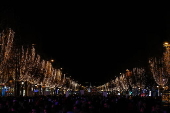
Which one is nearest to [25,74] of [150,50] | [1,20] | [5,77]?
[5,77]

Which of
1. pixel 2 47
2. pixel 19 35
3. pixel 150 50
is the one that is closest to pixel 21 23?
pixel 19 35

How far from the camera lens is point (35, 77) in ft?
221

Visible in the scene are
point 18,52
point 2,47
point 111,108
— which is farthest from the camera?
point 18,52

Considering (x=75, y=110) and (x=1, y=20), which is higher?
(x=1, y=20)

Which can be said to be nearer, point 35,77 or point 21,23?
point 21,23

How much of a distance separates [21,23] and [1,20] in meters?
13.2

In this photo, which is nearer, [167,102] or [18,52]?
[167,102]

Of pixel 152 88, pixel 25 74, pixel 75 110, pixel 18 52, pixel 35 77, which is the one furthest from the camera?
pixel 152 88

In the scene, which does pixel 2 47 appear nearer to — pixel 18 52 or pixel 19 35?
pixel 18 52

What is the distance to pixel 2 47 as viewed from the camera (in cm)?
4338

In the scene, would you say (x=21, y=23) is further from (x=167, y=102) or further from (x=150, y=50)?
(x=167, y=102)

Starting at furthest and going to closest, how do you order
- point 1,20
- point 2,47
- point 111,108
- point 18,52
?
point 18,52, point 1,20, point 2,47, point 111,108

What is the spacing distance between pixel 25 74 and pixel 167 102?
34723mm

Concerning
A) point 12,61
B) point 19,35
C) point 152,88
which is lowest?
point 152,88
